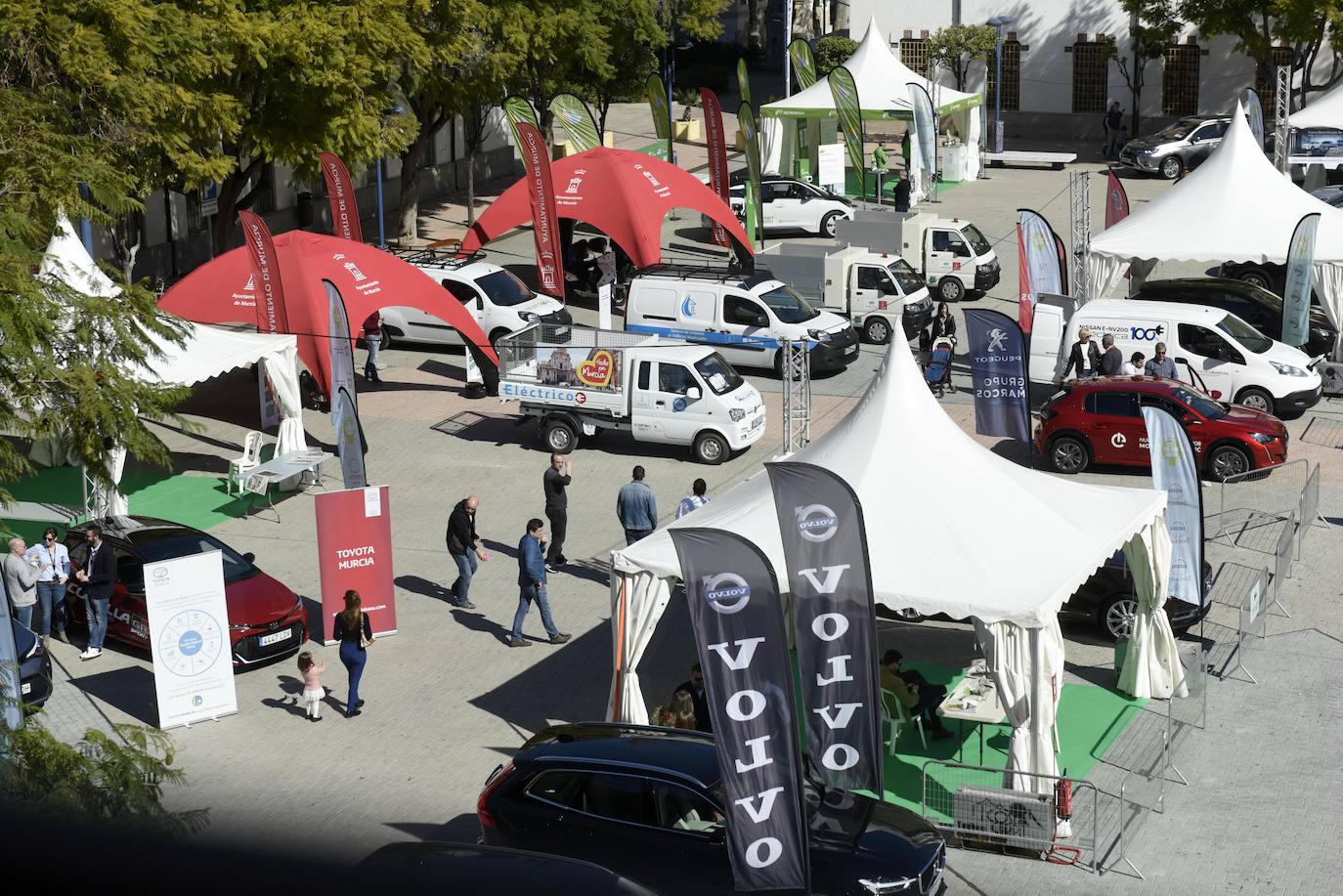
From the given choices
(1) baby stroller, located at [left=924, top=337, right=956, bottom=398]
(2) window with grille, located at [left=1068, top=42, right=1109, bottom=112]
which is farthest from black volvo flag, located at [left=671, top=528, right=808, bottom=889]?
(2) window with grille, located at [left=1068, top=42, right=1109, bottom=112]

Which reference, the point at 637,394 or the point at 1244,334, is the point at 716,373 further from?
the point at 1244,334

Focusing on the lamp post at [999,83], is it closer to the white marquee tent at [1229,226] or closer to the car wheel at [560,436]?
the white marquee tent at [1229,226]

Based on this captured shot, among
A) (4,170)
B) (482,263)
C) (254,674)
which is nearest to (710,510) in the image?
(254,674)

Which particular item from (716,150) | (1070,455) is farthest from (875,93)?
(1070,455)

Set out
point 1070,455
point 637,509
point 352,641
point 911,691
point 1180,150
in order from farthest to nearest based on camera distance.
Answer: point 1180,150 < point 1070,455 < point 637,509 < point 352,641 < point 911,691

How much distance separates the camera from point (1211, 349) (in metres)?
23.4

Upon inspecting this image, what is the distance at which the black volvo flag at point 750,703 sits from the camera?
392 inches

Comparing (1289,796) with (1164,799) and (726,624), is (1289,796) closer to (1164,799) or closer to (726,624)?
(1164,799)

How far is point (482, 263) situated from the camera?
2855 centimetres

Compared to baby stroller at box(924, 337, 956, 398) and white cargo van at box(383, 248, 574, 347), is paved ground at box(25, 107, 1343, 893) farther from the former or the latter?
white cargo van at box(383, 248, 574, 347)

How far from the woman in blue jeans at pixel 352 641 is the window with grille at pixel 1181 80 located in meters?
41.1

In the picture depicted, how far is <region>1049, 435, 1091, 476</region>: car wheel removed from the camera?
21438 millimetres

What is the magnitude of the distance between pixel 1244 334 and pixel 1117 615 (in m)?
9.38

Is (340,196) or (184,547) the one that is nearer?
(184,547)
